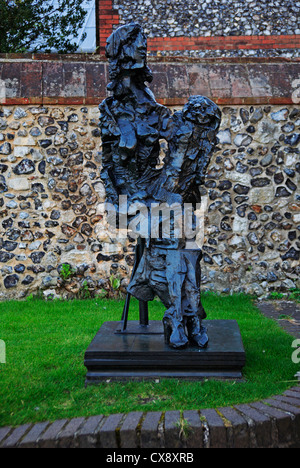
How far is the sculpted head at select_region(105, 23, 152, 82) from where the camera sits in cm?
380

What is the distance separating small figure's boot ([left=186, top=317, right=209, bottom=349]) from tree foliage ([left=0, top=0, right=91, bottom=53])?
8.35 meters

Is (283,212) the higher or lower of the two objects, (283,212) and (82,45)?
the lower

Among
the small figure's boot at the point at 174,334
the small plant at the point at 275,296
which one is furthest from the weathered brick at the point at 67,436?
the small plant at the point at 275,296

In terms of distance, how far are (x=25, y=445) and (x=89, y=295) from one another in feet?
13.8

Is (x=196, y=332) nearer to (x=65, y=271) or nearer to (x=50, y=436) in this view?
(x=50, y=436)

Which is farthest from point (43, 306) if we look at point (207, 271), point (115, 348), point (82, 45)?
point (82, 45)

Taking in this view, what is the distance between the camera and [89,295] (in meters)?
6.99

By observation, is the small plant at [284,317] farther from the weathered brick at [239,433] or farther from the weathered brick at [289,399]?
the weathered brick at [239,433]

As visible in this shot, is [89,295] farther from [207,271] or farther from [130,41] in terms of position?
[130,41]

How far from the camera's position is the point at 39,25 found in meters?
10.8

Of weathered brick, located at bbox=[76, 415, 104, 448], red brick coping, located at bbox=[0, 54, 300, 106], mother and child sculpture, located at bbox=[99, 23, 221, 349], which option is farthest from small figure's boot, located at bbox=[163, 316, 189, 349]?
red brick coping, located at bbox=[0, 54, 300, 106]

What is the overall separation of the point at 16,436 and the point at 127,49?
2.60 m

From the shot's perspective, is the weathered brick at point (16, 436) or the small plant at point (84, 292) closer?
the weathered brick at point (16, 436)

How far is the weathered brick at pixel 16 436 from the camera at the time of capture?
2.79m
